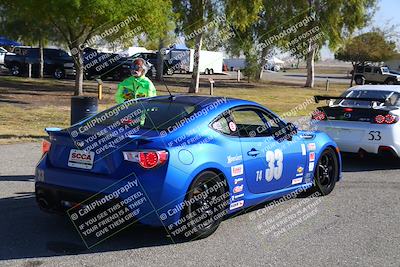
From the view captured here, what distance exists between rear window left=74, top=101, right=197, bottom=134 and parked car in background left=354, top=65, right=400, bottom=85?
46.9m

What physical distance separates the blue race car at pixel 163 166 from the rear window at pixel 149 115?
0.04 feet

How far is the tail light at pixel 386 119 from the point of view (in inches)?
363

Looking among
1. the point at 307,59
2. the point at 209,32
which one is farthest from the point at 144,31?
the point at 307,59

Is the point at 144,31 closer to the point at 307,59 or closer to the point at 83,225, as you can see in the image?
the point at 83,225

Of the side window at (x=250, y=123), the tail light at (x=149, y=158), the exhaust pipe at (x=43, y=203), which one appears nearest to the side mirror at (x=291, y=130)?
the side window at (x=250, y=123)

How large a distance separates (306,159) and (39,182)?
10.6ft

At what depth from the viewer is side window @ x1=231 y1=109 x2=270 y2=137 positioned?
5.99 metres

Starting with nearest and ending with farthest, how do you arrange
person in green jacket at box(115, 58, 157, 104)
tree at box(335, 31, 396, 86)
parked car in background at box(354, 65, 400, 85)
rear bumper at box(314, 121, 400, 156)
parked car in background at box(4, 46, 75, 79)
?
1. person in green jacket at box(115, 58, 157, 104)
2. rear bumper at box(314, 121, 400, 156)
3. parked car in background at box(4, 46, 75, 79)
4. tree at box(335, 31, 396, 86)
5. parked car in background at box(354, 65, 400, 85)

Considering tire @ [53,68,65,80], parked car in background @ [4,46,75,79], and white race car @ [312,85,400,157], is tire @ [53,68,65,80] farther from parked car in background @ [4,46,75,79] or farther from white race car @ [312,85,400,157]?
white race car @ [312,85,400,157]

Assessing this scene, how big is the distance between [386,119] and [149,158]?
5775 mm

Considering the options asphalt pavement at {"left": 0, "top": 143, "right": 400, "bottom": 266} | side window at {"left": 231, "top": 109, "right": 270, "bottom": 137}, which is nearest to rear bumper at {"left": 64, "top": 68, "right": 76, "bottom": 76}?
asphalt pavement at {"left": 0, "top": 143, "right": 400, "bottom": 266}

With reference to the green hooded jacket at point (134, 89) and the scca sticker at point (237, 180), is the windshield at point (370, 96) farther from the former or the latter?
the scca sticker at point (237, 180)

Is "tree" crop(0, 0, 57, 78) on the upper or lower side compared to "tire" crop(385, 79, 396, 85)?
upper

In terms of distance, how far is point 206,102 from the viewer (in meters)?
5.84
